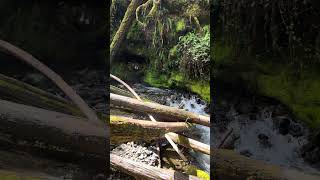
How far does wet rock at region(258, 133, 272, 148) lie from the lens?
3.09 m

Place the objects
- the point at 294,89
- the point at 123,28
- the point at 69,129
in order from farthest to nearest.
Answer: the point at 69,129
the point at 123,28
the point at 294,89

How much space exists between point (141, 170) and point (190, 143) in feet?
1.46

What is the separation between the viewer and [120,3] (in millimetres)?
3570

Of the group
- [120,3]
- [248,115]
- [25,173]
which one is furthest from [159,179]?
[120,3]

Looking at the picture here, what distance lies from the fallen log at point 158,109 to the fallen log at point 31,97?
34 cm

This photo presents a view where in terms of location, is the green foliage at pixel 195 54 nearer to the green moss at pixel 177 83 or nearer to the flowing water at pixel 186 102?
the green moss at pixel 177 83

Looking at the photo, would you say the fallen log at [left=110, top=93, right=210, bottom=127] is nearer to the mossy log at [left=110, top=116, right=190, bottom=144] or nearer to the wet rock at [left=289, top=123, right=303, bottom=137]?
the mossy log at [left=110, top=116, right=190, bottom=144]

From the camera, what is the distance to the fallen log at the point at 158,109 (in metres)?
3.35

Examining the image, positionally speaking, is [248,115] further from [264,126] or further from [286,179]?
[286,179]

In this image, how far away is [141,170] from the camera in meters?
3.53

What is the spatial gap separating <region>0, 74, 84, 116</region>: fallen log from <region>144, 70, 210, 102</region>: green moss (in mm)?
648

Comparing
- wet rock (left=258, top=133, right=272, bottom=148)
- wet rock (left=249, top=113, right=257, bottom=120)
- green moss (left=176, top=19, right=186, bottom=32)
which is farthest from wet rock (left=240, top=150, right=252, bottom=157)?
green moss (left=176, top=19, right=186, bottom=32)

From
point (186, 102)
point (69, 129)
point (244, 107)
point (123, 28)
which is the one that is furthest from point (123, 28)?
point (244, 107)

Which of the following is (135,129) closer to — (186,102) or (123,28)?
(186,102)
